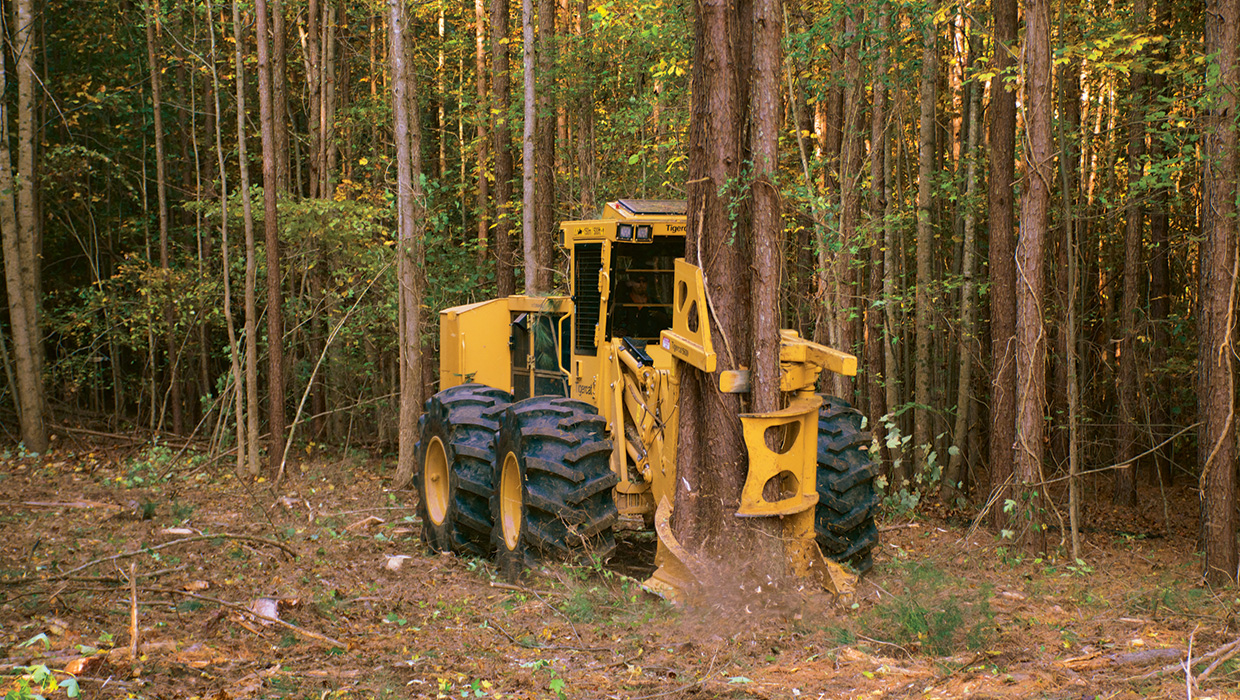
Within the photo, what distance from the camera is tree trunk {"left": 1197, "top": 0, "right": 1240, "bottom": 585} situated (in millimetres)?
8602

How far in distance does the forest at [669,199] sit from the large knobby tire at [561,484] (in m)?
3.49

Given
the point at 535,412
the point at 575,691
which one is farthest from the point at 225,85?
the point at 575,691

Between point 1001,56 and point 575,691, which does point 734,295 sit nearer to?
point 575,691

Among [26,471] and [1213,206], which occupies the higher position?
[1213,206]

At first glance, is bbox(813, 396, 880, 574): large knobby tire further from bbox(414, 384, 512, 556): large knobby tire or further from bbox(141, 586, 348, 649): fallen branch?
bbox(141, 586, 348, 649): fallen branch

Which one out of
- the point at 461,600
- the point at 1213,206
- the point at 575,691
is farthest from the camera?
the point at 1213,206

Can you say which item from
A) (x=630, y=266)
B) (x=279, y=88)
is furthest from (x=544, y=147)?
(x=630, y=266)

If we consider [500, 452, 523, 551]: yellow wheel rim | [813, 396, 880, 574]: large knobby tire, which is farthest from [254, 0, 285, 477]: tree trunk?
[813, 396, 880, 574]: large knobby tire

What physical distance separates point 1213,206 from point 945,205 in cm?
1080

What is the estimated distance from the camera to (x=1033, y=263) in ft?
31.4

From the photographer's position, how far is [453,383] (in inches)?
433

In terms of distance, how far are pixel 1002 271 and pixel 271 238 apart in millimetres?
9127

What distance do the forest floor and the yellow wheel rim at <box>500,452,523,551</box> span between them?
0.36 meters

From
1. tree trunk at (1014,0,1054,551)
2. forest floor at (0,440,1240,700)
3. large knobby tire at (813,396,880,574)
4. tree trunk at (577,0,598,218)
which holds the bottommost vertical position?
forest floor at (0,440,1240,700)
